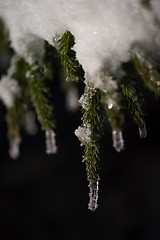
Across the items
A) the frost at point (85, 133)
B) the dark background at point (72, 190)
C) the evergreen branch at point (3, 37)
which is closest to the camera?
the frost at point (85, 133)

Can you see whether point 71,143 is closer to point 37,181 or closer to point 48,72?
point 37,181

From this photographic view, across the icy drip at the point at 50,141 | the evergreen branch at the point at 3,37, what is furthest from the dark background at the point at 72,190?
the evergreen branch at the point at 3,37

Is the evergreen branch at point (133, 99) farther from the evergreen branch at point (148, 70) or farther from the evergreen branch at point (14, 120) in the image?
the evergreen branch at point (14, 120)

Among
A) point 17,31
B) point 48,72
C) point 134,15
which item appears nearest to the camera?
point 134,15

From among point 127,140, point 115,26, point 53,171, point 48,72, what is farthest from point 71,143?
point 115,26

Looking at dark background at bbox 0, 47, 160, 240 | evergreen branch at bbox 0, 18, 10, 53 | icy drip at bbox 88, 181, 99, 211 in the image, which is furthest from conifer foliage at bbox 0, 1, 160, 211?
dark background at bbox 0, 47, 160, 240

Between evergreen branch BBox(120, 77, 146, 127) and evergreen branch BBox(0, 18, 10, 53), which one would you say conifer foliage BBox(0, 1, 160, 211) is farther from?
evergreen branch BBox(0, 18, 10, 53)

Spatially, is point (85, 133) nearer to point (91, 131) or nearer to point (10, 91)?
point (91, 131)
